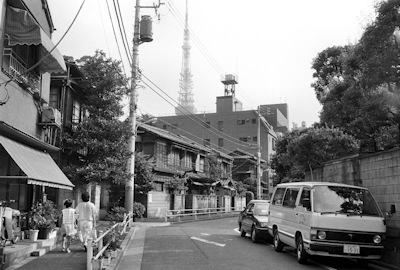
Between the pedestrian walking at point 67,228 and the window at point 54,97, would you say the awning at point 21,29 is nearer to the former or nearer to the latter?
the pedestrian walking at point 67,228

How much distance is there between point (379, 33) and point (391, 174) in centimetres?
406

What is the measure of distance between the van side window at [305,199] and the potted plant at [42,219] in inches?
305

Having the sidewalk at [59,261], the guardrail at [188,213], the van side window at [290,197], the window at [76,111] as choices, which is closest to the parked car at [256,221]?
the van side window at [290,197]

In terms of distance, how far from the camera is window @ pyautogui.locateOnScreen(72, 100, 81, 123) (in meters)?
21.5

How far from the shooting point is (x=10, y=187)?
13.0 meters

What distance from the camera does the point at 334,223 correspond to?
9.81 metres

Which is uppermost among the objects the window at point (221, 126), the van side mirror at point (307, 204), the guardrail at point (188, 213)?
the window at point (221, 126)

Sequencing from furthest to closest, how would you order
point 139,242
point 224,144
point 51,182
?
point 224,144 < point 139,242 < point 51,182

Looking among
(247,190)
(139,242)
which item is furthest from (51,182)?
(247,190)

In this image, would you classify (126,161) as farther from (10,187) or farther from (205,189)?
(205,189)

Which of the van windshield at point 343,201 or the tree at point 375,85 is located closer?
the tree at point 375,85

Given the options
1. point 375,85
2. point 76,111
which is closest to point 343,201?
point 375,85

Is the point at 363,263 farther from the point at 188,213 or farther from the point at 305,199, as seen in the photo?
the point at 188,213

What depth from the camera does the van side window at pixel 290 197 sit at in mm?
11898
